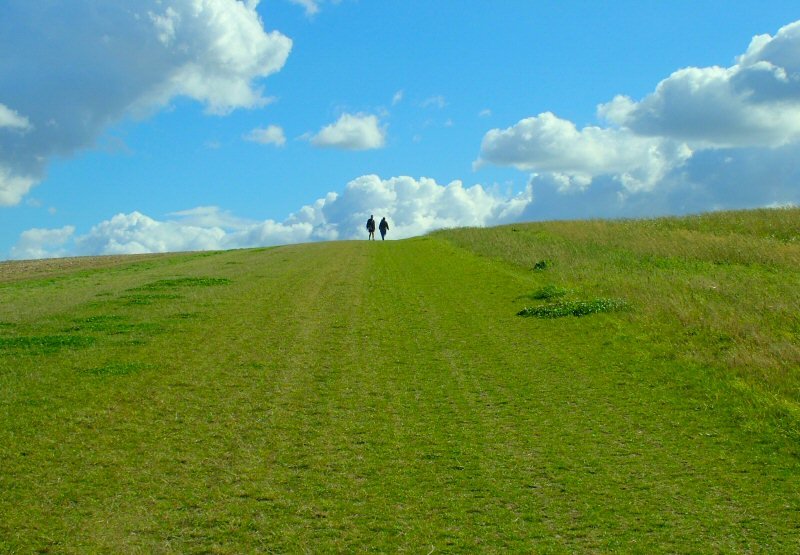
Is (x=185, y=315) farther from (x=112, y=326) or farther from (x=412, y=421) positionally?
(x=412, y=421)

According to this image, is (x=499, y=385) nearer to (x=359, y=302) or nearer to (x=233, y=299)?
(x=359, y=302)

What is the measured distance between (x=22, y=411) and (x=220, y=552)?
557 cm

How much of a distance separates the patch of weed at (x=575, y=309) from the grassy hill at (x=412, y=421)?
2.9 inches

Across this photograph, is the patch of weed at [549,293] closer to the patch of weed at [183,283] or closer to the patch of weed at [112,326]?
the patch of weed at [112,326]

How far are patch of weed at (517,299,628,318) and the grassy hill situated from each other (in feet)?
0.24

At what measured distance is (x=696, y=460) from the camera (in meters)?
8.85

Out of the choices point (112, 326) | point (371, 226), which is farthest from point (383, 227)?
point (112, 326)

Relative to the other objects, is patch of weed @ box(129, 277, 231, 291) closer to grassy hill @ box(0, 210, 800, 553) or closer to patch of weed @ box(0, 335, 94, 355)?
grassy hill @ box(0, 210, 800, 553)

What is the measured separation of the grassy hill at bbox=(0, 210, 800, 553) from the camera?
23.4 ft

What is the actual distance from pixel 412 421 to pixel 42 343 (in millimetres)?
9218

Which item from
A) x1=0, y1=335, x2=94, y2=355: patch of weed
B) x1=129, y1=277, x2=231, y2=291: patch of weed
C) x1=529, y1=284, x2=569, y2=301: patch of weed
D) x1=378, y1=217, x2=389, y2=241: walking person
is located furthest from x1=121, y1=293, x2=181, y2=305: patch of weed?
x1=378, y1=217, x2=389, y2=241: walking person

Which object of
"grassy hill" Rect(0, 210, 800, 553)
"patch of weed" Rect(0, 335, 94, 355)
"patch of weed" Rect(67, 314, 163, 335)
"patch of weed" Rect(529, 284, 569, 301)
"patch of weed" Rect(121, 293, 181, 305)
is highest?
"patch of weed" Rect(121, 293, 181, 305)

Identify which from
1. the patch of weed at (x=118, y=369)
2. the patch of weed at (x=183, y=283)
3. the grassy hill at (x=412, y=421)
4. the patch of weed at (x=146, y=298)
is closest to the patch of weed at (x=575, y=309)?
the grassy hill at (x=412, y=421)

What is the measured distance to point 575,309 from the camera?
59.6 feet
